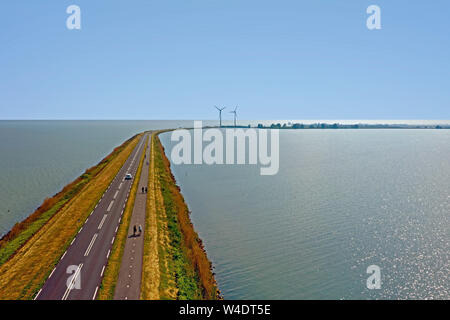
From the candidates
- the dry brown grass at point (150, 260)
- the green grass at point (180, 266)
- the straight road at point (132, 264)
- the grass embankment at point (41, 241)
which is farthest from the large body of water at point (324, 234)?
the grass embankment at point (41, 241)

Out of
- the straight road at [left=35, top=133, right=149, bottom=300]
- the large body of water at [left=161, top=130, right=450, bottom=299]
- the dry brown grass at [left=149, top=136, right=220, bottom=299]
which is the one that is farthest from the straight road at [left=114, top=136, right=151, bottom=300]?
the large body of water at [left=161, top=130, right=450, bottom=299]

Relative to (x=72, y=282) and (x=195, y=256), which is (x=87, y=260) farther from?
(x=195, y=256)

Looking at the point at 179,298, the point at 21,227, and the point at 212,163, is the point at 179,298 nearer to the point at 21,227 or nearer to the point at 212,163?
the point at 21,227

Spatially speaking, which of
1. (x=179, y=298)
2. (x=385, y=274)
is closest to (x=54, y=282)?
(x=179, y=298)

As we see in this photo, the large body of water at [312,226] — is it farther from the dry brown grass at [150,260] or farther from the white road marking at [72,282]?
the white road marking at [72,282]

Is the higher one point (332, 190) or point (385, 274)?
point (332, 190)
